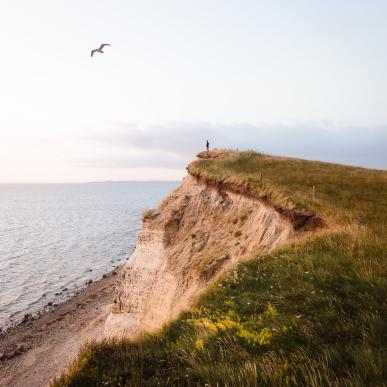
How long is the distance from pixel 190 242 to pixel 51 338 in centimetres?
2454

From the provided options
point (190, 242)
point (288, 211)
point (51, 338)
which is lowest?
point (51, 338)

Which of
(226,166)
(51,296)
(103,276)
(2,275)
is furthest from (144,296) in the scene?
(2,275)

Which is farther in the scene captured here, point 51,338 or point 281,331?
point 51,338

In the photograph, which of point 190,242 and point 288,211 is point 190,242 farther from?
point 288,211

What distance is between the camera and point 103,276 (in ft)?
198

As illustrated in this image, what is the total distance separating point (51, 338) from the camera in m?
37.5

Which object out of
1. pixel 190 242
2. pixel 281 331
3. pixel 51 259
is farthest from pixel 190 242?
pixel 51 259

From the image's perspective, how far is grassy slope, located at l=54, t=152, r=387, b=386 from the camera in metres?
4.96

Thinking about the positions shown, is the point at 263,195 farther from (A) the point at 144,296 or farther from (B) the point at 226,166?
(A) the point at 144,296

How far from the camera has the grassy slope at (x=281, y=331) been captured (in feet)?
16.3

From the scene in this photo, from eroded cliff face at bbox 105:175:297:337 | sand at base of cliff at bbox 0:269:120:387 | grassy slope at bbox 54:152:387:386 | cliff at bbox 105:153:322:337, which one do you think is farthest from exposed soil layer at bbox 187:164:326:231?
sand at base of cliff at bbox 0:269:120:387

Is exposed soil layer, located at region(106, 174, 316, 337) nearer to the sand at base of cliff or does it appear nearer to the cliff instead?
the cliff

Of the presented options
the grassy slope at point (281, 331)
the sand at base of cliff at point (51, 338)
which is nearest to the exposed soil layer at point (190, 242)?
the grassy slope at point (281, 331)

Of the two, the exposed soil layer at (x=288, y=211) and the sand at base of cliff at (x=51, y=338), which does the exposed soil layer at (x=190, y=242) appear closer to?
the exposed soil layer at (x=288, y=211)
